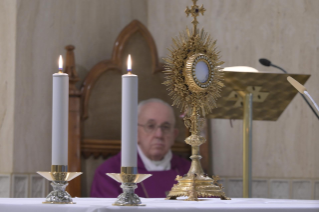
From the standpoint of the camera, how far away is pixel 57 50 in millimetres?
3350

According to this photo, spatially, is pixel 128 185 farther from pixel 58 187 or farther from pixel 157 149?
pixel 157 149

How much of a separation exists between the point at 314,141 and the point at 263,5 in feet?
2.94

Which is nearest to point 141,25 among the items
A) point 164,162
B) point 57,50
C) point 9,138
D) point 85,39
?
point 85,39

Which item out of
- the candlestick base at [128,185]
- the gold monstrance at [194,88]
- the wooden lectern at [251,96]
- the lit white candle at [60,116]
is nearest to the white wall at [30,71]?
the wooden lectern at [251,96]

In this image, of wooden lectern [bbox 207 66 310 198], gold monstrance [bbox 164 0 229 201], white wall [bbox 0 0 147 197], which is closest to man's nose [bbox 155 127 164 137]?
white wall [bbox 0 0 147 197]

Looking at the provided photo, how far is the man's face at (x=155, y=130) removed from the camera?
3.48 meters

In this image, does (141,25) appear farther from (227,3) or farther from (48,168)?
(48,168)

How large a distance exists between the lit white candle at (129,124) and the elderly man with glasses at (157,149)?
2.17 m

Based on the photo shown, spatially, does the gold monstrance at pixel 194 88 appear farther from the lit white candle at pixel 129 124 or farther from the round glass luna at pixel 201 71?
the lit white candle at pixel 129 124

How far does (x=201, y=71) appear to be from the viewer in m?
1.54

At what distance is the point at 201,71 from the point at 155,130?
1989 mm

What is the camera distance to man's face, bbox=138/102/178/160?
3477 mm

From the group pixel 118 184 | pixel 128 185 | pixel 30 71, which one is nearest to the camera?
pixel 128 185

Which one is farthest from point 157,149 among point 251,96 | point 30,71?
point 251,96
